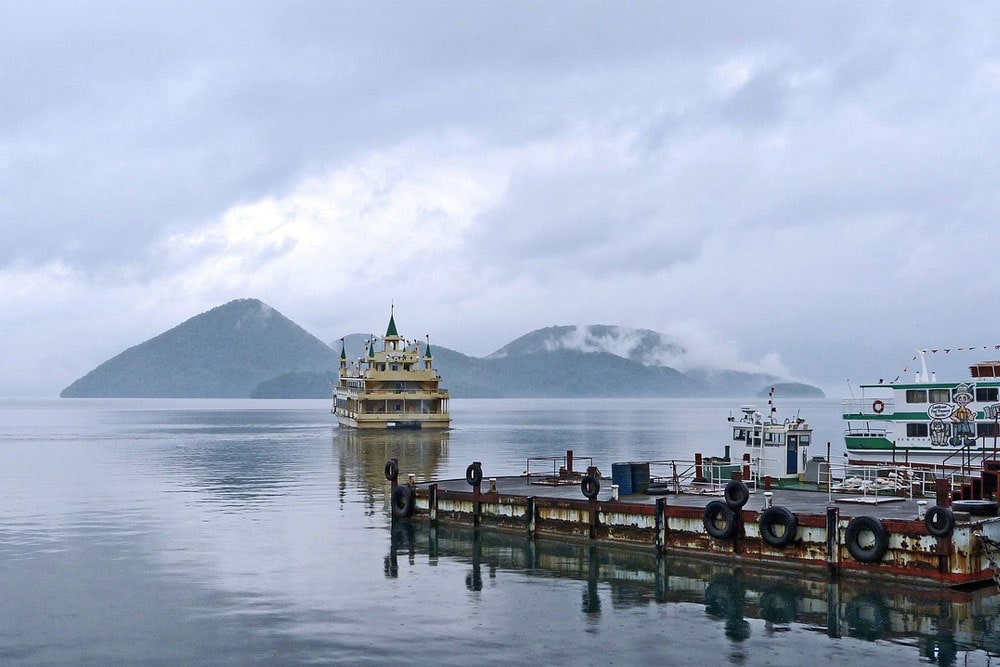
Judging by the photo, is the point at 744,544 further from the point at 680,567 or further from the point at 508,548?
the point at 508,548

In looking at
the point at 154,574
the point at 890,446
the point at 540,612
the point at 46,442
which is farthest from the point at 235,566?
the point at 46,442

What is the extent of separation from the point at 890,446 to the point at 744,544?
1284 inches

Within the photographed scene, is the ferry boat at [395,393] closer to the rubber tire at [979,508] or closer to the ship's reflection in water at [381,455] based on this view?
the ship's reflection in water at [381,455]

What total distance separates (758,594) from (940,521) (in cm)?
594

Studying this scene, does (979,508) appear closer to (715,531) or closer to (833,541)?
(833,541)

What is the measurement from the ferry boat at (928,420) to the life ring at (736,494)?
2842cm

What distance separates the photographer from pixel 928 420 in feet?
200

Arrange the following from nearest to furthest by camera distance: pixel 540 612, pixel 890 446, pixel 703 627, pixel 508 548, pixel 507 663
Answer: pixel 507 663 < pixel 703 627 < pixel 540 612 < pixel 508 548 < pixel 890 446

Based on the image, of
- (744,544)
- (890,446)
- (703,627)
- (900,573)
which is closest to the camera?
(703,627)

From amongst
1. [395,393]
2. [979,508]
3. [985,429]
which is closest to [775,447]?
[979,508]

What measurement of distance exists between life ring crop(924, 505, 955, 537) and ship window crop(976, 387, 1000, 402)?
3283cm

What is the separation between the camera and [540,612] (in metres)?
28.7

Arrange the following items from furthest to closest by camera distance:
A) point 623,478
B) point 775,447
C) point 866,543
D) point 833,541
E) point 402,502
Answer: point 775,447
point 402,502
point 623,478
point 833,541
point 866,543

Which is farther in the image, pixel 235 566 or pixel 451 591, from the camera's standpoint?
pixel 235 566
